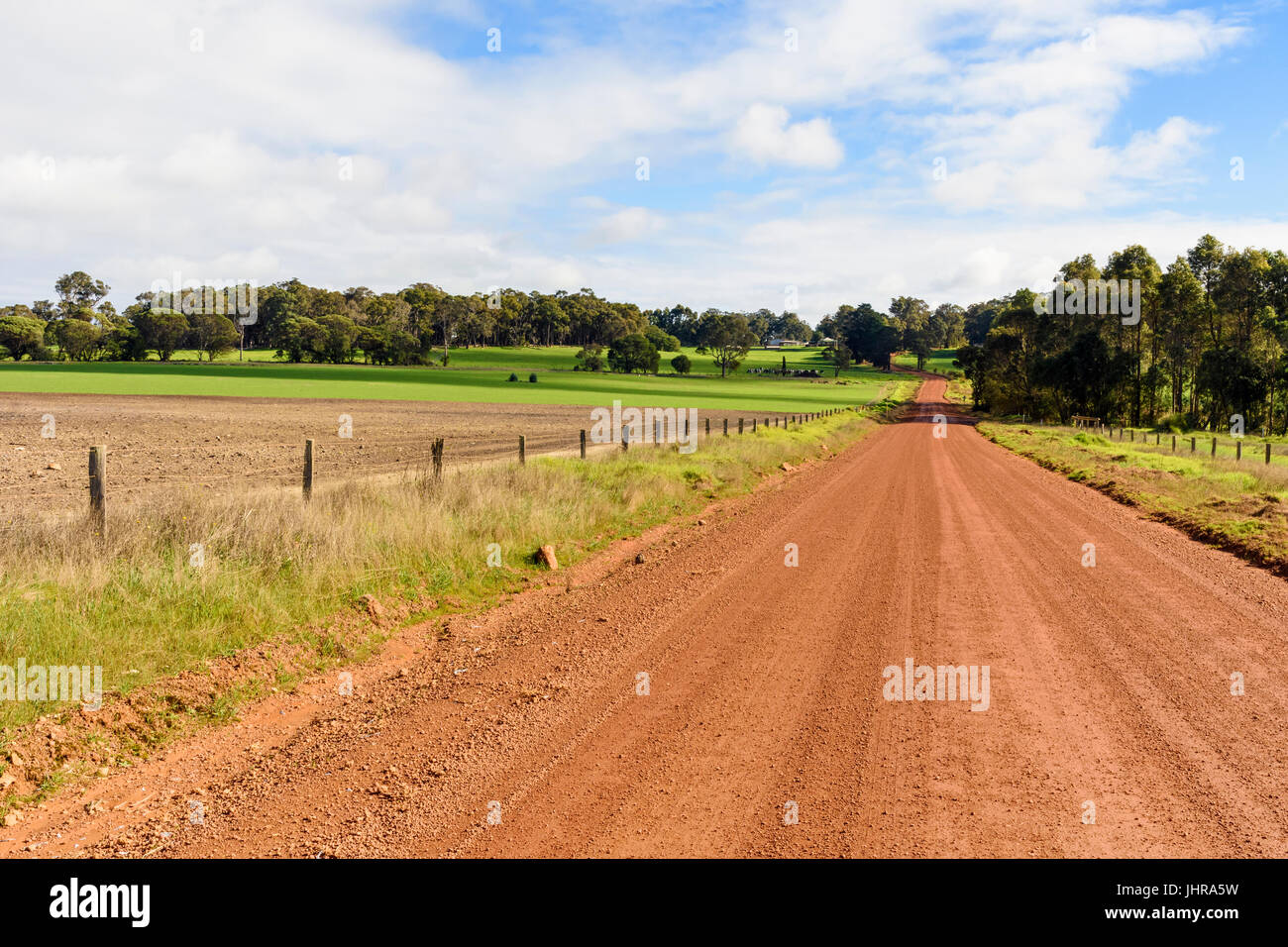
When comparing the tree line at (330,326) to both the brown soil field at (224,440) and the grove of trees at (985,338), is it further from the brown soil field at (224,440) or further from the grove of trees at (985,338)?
the brown soil field at (224,440)

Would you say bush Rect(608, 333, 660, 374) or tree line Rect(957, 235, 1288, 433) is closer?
tree line Rect(957, 235, 1288, 433)

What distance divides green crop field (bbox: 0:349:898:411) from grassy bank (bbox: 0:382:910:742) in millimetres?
58601

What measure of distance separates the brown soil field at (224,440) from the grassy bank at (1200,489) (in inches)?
691

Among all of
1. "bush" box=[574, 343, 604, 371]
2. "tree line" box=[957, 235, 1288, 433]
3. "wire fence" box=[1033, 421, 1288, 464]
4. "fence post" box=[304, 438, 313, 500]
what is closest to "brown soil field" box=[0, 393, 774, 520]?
"fence post" box=[304, 438, 313, 500]

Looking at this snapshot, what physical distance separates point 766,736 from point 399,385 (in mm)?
86881

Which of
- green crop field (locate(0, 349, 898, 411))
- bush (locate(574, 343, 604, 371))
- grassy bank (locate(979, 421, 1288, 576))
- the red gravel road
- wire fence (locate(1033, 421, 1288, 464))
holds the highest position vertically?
bush (locate(574, 343, 604, 371))

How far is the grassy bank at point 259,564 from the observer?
677 centimetres

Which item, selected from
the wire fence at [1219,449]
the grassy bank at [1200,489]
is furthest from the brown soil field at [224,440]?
the wire fence at [1219,449]

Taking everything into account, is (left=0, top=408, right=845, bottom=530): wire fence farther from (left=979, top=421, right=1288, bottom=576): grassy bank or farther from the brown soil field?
(left=979, top=421, right=1288, bottom=576): grassy bank

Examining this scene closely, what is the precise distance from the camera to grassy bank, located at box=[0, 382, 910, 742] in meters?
6.77

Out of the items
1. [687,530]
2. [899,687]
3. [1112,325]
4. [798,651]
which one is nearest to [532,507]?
[687,530]

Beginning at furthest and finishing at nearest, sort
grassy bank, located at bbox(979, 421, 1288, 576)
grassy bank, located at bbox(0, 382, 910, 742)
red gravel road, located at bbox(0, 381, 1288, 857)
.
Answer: grassy bank, located at bbox(979, 421, 1288, 576) < grassy bank, located at bbox(0, 382, 910, 742) < red gravel road, located at bbox(0, 381, 1288, 857)

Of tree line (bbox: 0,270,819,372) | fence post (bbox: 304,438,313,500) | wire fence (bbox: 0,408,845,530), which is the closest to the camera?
fence post (bbox: 304,438,313,500)
